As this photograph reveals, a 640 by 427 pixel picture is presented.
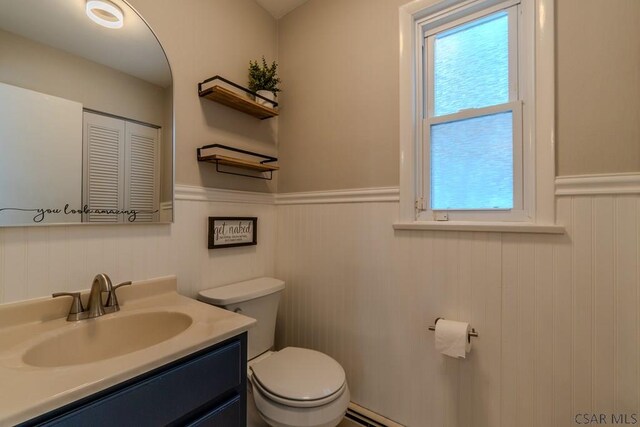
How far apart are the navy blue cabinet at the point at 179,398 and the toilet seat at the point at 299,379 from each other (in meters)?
0.21

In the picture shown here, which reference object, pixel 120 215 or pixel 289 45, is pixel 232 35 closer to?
pixel 289 45

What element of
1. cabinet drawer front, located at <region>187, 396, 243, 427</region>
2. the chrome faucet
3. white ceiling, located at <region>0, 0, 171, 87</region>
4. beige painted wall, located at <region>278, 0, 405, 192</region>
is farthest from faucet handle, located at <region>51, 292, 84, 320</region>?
beige painted wall, located at <region>278, 0, 405, 192</region>

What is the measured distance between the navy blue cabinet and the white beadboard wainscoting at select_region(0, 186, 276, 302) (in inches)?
23.8

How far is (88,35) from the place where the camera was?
3.51 feet

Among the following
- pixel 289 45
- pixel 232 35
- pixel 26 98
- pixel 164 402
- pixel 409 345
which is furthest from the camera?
pixel 289 45

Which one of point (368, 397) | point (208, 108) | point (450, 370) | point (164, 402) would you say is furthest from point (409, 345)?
point (208, 108)

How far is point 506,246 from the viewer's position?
1113 millimetres

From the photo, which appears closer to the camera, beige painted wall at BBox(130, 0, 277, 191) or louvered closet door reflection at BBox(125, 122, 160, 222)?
louvered closet door reflection at BBox(125, 122, 160, 222)

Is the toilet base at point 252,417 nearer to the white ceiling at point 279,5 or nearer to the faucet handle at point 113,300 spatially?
the faucet handle at point 113,300

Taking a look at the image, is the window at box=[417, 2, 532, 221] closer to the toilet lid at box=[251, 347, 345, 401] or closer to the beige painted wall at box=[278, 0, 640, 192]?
the beige painted wall at box=[278, 0, 640, 192]

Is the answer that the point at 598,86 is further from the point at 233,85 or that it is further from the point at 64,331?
the point at 64,331

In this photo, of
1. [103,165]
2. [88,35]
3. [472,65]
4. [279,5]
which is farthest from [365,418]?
[279,5]

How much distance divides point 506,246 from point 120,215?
1577mm

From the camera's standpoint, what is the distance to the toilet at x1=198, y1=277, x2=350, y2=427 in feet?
3.49
